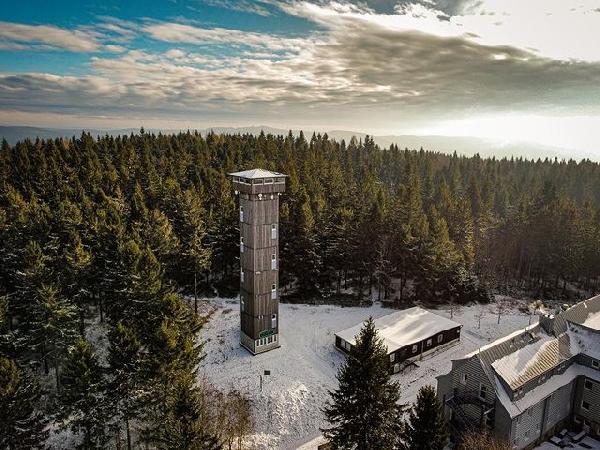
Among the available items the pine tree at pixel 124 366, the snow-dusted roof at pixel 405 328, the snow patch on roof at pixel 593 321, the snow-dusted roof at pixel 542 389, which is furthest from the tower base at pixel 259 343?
the snow patch on roof at pixel 593 321

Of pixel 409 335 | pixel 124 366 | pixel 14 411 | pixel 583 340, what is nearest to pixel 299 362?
pixel 409 335

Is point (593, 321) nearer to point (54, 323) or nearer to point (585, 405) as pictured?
point (585, 405)

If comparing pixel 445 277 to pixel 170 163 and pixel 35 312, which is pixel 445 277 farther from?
pixel 170 163

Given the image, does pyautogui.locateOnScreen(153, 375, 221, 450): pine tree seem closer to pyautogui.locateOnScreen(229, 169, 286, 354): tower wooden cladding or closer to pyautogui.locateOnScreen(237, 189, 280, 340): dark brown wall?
pyautogui.locateOnScreen(237, 189, 280, 340): dark brown wall

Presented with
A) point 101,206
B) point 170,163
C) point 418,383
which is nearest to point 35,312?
point 101,206

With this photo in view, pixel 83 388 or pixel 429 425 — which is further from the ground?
pixel 429 425

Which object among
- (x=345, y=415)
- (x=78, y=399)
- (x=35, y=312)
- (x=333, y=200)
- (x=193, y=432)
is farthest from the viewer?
(x=333, y=200)
